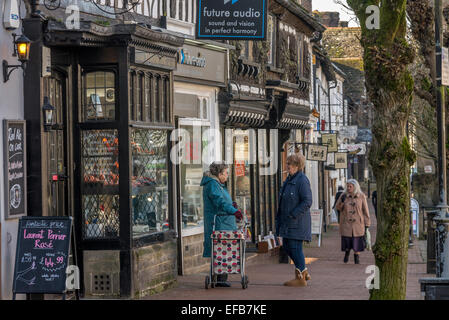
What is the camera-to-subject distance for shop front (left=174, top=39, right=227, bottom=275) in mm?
15695

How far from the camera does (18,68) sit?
10.8m

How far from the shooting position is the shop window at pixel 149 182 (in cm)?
1259

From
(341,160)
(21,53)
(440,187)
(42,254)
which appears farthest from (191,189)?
(341,160)

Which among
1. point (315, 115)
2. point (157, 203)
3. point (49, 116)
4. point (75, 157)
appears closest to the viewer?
point (49, 116)

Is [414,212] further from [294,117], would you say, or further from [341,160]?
[341,160]

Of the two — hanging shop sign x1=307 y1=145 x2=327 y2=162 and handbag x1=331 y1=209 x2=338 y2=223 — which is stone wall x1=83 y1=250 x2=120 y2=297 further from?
handbag x1=331 y1=209 x2=338 y2=223

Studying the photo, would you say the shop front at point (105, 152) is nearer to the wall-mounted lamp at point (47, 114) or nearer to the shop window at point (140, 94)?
the shop window at point (140, 94)

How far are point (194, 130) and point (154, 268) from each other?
14.9ft

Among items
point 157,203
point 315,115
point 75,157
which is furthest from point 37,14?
point 315,115

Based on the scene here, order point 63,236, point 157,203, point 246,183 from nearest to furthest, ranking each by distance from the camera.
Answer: point 63,236 → point 157,203 → point 246,183

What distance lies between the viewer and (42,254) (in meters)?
10.2

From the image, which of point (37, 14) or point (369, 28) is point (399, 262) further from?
point (37, 14)

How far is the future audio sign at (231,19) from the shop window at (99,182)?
2.49 metres
